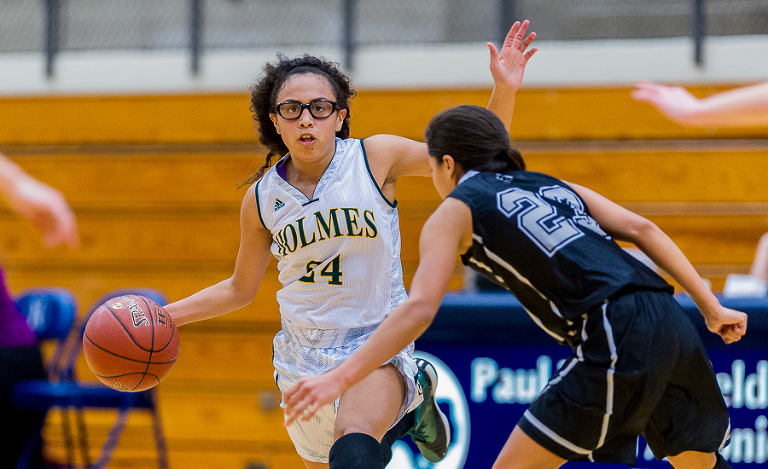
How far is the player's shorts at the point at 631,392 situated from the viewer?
7.34 ft

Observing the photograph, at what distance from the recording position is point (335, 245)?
2.69 m

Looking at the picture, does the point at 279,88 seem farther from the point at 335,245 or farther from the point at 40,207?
the point at 40,207

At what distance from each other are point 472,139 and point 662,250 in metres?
0.68

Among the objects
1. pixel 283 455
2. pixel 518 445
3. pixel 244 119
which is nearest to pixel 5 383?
pixel 283 455

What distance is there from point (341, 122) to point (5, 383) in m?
2.94

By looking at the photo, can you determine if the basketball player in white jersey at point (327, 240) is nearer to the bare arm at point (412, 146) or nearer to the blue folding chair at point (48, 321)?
the bare arm at point (412, 146)

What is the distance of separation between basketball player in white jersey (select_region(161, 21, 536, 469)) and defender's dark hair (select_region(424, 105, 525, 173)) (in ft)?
1.37

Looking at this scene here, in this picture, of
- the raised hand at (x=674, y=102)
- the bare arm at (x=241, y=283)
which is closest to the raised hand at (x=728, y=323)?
the bare arm at (x=241, y=283)

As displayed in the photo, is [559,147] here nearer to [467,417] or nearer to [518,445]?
[467,417]

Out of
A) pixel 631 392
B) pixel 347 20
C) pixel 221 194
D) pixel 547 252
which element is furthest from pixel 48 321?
pixel 631 392

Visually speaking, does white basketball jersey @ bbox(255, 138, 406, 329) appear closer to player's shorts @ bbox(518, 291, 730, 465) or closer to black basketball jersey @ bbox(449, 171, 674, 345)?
black basketball jersey @ bbox(449, 171, 674, 345)

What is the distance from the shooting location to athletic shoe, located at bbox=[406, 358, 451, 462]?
2918 millimetres

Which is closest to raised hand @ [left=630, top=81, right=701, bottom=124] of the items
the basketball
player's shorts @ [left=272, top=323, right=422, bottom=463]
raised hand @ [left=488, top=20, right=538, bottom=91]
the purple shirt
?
raised hand @ [left=488, top=20, right=538, bottom=91]

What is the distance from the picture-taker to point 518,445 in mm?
2348
